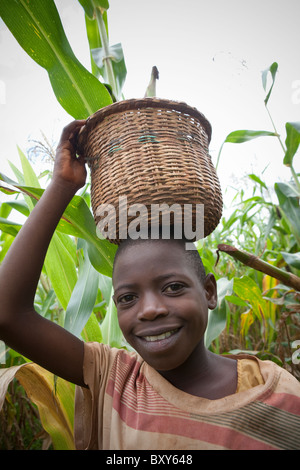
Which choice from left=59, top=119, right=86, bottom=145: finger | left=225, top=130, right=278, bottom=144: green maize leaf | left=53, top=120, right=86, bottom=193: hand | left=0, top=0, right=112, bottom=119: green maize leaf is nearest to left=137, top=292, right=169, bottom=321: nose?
left=53, top=120, right=86, bottom=193: hand

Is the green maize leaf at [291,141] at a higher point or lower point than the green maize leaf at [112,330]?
higher

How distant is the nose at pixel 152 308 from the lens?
833 millimetres

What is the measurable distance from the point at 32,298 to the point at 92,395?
0.31 m

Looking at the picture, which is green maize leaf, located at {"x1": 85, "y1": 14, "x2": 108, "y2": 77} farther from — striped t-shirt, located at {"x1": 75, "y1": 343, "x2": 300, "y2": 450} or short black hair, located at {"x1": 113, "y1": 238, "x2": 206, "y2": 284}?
striped t-shirt, located at {"x1": 75, "y1": 343, "x2": 300, "y2": 450}

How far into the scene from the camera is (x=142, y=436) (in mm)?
838

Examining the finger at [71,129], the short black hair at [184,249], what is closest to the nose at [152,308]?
the short black hair at [184,249]

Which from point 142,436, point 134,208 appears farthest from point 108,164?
point 142,436

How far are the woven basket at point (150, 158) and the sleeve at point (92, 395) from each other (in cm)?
35

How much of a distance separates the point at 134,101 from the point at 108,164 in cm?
17

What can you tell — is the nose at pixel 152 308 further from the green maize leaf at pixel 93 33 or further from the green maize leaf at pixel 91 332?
the green maize leaf at pixel 93 33

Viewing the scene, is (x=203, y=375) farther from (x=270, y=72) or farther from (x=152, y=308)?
(x=270, y=72)

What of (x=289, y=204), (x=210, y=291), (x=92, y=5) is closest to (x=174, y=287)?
(x=210, y=291)
